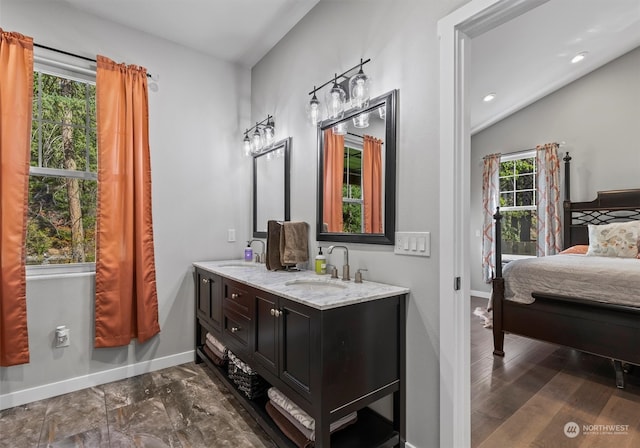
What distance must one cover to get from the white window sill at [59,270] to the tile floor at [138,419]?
86cm

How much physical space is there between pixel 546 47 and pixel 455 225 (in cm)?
329

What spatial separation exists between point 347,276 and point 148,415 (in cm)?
154

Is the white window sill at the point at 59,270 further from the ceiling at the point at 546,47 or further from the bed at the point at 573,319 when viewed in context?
the ceiling at the point at 546,47

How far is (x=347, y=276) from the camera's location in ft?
6.31

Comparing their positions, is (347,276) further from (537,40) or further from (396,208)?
(537,40)

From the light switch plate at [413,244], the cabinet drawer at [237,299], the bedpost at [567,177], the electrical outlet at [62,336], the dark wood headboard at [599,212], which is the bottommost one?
the electrical outlet at [62,336]

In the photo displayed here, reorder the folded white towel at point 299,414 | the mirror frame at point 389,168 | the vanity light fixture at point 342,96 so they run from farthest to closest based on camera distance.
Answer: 1. the vanity light fixture at point 342,96
2. the mirror frame at point 389,168
3. the folded white towel at point 299,414

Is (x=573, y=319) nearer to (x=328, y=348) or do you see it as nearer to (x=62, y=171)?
(x=328, y=348)

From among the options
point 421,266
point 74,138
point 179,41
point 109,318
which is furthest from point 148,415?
point 179,41

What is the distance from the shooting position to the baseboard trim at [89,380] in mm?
2105

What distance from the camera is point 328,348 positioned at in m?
1.34

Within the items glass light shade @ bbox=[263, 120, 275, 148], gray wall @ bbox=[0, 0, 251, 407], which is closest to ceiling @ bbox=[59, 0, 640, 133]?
gray wall @ bbox=[0, 0, 251, 407]

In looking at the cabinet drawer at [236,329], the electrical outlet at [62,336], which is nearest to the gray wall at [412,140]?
the cabinet drawer at [236,329]

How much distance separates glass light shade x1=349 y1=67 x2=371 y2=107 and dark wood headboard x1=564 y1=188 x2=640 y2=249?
3.95 m
